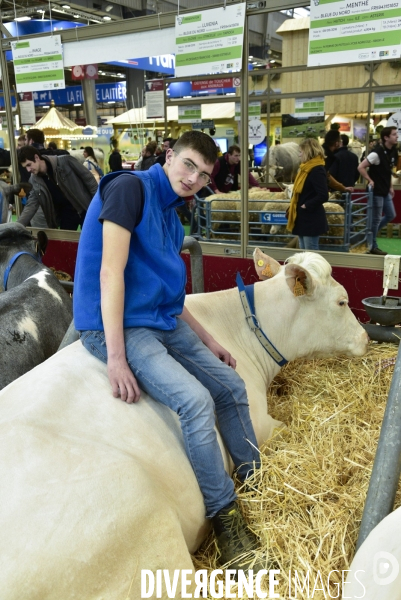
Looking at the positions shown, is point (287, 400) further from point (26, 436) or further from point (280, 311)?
point (26, 436)

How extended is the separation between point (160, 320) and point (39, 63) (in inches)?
154

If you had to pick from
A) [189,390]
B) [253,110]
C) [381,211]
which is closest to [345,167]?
[381,211]

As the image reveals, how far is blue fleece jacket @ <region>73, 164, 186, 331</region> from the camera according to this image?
2.07m

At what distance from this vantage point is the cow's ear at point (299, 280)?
2818 mm

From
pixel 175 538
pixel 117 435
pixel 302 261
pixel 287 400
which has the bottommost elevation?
pixel 287 400

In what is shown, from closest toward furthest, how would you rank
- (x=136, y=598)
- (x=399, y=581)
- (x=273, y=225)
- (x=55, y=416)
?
1. (x=399, y=581)
2. (x=136, y=598)
3. (x=55, y=416)
4. (x=273, y=225)

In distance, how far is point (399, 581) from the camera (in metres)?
1.40

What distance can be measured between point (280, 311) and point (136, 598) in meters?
1.69

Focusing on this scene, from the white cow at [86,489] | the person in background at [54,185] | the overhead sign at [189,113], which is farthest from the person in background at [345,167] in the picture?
the white cow at [86,489]

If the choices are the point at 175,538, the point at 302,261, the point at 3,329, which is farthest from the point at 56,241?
the point at 175,538

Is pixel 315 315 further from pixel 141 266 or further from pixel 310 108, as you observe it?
pixel 310 108

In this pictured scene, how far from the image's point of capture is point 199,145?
211 centimetres

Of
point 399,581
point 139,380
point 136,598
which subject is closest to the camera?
point 399,581

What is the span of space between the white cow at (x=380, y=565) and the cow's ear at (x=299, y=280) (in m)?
1.48
